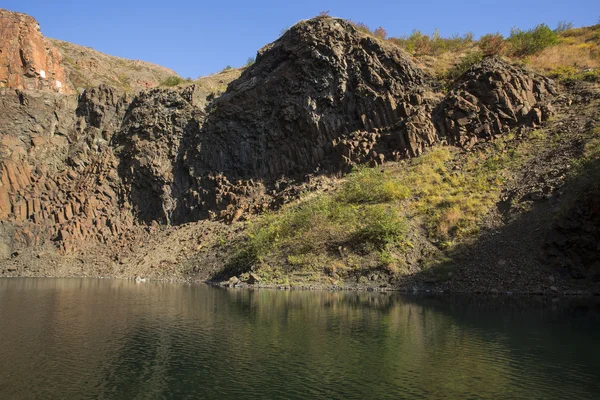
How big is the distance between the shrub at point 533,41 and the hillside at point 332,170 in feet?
0.66

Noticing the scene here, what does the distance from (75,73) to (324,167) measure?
47915mm

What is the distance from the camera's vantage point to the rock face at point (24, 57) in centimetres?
6412

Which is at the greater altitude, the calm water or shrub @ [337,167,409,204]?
shrub @ [337,167,409,204]

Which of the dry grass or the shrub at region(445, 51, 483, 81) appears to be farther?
the shrub at region(445, 51, 483, 81)

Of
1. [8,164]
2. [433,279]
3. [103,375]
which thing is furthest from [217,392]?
[8,164]

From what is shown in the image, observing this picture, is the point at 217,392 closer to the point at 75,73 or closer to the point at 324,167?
the point at 324,167

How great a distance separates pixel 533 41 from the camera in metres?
57.3

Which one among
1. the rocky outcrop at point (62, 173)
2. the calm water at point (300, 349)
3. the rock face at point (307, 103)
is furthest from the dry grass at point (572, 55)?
the rocky outcrop at point (62, 173)

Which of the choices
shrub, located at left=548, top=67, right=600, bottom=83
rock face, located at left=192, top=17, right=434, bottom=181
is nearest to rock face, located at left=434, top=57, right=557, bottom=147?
shrub, located at left=548, top=67, right=600, bottom=83

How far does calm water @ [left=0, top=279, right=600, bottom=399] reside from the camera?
44.4ft

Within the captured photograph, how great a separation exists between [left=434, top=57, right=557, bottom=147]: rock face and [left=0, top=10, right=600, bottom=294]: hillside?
162 millimetres

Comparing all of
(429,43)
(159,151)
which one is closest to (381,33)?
(429,43)

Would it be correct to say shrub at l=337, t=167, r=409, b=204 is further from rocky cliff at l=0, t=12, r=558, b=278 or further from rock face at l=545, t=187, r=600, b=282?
rock face at l=545, t=187, r=600, b=282

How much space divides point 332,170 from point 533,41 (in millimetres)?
29778
